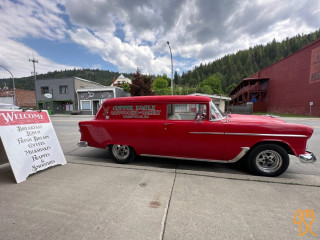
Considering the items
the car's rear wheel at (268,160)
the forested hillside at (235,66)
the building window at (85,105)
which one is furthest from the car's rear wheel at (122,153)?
the forested hillside at (235,66)

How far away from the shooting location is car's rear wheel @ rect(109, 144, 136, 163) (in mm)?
3941

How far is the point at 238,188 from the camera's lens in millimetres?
2691

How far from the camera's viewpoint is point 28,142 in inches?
128

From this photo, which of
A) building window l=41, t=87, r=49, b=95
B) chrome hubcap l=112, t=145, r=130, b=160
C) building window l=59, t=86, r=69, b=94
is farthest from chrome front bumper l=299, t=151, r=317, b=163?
building window l=41, t=87, r=49, b=95

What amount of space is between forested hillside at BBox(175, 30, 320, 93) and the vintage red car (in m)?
81.5

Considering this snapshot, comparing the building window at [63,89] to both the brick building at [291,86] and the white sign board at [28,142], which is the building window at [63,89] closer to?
the white sign board at [28,142]

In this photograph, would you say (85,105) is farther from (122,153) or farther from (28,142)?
(122,153)

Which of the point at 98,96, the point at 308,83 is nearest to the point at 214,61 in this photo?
the point at 308,83

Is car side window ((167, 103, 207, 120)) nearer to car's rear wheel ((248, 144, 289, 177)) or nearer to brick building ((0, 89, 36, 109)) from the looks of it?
car's rear wheel ((248, 144, 289, 177))

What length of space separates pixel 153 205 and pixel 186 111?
7.57 ft

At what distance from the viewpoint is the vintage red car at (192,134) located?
308 centimetres

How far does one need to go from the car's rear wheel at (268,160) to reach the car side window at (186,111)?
52.7 inches

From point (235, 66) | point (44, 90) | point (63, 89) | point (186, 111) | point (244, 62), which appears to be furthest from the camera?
point (244, 62)

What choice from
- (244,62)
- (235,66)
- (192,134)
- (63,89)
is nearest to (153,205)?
(192,134)
